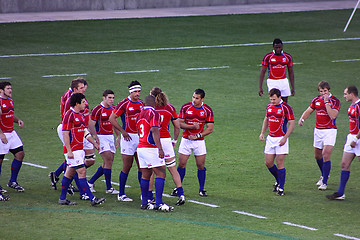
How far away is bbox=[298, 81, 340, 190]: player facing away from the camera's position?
14.5m

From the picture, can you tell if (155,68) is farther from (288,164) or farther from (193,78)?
(288,164)

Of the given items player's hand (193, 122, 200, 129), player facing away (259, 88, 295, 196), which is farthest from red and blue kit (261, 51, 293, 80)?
player's hand (193, 122, 200, 129)

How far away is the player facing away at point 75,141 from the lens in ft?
41.3

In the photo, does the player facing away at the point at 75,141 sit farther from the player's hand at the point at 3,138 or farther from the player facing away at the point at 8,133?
the player facing away at the point at 8,133


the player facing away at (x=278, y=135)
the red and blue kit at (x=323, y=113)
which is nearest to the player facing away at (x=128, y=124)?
the player facing away at (x=278, y=135)

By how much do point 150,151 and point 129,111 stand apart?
1279 mm

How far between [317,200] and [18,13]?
29.1 metres

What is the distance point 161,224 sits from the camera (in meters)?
11.6

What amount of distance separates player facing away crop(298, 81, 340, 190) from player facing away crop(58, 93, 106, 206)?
192 inches

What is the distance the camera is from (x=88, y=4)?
4128 centimetres

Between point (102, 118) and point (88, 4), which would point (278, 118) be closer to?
point (102, 118)

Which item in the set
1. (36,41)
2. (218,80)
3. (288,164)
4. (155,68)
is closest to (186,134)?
(288,164)

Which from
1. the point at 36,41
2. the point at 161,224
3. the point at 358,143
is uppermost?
the point at 36,41

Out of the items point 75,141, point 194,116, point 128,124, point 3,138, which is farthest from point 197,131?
point 3,138
